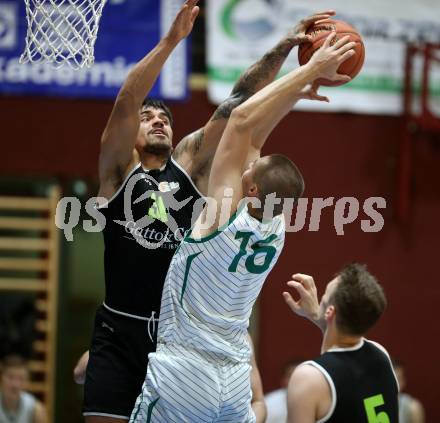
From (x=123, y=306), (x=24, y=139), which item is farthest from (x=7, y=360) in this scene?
(x=123, y=306)

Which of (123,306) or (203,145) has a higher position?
(203,145)

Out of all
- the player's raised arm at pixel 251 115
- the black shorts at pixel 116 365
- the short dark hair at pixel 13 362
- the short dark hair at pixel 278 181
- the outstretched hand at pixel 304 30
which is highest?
the outstretched hand at pixel 304 30

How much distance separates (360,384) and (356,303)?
1.24ft

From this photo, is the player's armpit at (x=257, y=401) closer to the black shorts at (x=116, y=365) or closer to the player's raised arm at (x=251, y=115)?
the black shorts at (x=116, y=365)

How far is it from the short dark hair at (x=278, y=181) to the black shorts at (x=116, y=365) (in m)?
1.23

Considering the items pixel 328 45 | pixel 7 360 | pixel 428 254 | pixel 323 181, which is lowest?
pixel 7 360

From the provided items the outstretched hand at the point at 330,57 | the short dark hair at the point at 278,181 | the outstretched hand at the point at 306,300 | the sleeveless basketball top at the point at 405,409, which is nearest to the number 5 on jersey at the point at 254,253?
the short dark hair at the point at 278,181

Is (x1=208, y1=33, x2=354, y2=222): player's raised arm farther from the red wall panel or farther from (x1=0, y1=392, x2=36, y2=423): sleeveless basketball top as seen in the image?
the red wall panel

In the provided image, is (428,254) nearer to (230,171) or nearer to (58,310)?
(58,310)

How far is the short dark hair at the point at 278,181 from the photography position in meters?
4.37

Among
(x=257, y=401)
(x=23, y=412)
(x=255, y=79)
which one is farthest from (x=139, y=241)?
(x=23, y=412)

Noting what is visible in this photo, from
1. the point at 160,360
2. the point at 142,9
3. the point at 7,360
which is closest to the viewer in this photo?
the point at 160,360

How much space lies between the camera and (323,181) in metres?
10.5

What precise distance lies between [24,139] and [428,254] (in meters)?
4.75
